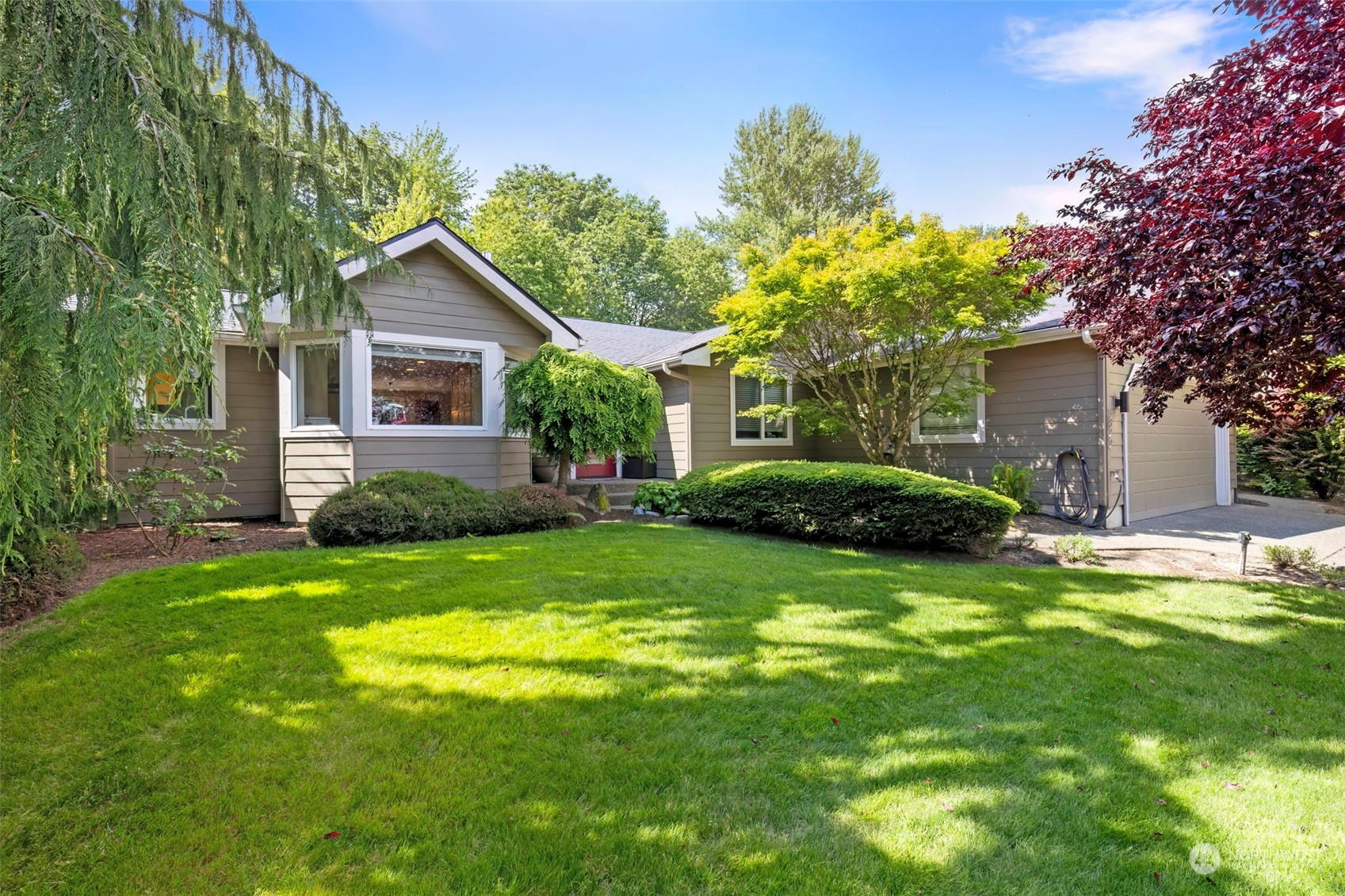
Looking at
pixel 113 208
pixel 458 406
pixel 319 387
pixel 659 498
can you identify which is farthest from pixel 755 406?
pixel 113 208

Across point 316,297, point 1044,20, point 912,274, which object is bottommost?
point 316,297

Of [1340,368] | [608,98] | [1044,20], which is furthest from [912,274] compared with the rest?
[608,98]

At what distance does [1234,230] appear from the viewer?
3428mm

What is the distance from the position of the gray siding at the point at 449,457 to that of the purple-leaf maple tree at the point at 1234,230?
22.9 feet

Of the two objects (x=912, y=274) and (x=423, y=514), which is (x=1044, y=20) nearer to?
(x=912, y=274)

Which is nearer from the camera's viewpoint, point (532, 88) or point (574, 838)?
point (574, 838)

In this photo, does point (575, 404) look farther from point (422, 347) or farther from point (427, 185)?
point (427, 185)

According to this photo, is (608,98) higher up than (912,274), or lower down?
higher up

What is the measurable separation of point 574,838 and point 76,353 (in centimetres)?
225

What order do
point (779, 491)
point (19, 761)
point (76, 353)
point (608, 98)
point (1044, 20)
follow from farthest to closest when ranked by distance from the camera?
point (608, 98) < point (779, 491) < point (1044, 20) < point (19, 761) < point (76, 353)

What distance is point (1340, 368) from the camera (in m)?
4.41

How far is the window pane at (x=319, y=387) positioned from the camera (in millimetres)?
7977

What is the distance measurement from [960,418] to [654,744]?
9910 millimetres

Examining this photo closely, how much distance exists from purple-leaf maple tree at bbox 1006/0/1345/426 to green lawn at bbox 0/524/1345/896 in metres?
1.93
